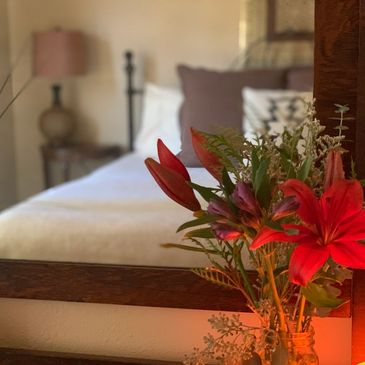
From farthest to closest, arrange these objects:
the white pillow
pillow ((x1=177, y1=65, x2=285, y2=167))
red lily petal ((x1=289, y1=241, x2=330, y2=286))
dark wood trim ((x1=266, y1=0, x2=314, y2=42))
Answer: dark wood trim ((x1=266, y1=0, x2=314, y2=42)), the white pillow, pillow ((x1=177, y1=65, x2=285, y2=167)), red lily petal ((x1=289, y1=241, x2=330, y2=286))

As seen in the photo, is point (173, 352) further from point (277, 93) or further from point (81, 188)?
point (277, 93)

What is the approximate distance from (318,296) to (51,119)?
227 centimetres

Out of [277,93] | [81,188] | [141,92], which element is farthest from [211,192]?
[141,92]

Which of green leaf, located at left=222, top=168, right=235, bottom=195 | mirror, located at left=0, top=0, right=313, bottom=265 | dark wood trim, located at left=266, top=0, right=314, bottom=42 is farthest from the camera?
mirror, located at left=0, top=0, right=313, bottom=265

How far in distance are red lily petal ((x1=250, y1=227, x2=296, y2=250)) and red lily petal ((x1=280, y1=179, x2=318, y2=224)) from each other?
0.04 meters

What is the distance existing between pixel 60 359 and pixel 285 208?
0.66 metres

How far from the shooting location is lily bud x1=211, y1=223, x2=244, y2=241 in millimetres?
883

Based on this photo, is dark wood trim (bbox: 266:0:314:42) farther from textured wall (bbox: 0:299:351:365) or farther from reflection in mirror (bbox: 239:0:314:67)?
textured wall (bbox: 0:299:351:365)

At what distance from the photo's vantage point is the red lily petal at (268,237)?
2.85 feet

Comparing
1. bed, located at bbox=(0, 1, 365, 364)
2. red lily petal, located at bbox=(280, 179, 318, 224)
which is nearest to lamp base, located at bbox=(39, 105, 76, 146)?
bed, located at bbox=(0, 1, 365, 364)

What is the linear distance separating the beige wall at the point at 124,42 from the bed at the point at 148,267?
148 centimetres

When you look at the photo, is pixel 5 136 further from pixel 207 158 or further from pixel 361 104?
pixel 361 104

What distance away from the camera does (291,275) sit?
86 centimetres

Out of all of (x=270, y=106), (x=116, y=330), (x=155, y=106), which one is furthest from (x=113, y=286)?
(x=155, y=106)
